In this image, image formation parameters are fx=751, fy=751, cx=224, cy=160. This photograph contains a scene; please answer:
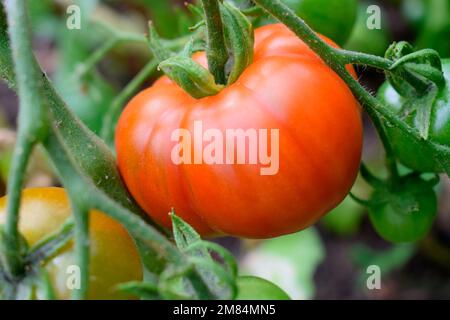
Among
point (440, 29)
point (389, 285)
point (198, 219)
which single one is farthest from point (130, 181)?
point (389, 285)

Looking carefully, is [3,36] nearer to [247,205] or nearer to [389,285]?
[247,205]

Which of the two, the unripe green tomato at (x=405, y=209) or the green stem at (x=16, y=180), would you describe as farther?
the unripe green tomato at (x=405, y=209)

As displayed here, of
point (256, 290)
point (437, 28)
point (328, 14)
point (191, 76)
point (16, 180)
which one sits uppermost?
point (437, 28)

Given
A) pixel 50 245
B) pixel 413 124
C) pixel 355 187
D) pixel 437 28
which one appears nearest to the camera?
pixel 50 245

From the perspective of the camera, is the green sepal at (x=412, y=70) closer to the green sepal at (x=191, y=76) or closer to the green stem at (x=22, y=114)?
the green sepal at (x=191, y=76)

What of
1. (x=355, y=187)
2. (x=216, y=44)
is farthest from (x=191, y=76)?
(x=355, y=187)

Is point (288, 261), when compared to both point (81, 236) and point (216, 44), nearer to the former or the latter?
point (216, 44)

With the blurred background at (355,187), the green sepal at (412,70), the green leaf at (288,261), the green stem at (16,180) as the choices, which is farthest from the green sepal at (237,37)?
the green leaf at (288,261)
